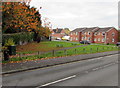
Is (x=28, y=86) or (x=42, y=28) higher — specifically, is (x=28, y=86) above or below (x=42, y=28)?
below

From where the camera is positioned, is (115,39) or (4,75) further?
(115,39)

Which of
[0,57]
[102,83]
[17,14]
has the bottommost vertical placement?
[102,83]

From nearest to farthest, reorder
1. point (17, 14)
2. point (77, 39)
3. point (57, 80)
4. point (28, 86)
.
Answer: point (28, 86)
point (57, 80)
point (17, 14)
point (77, 39)

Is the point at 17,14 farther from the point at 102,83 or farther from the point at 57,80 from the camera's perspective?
the point at 102,83

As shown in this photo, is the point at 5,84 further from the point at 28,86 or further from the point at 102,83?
the point at 102,83

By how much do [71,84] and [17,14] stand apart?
9.08 m

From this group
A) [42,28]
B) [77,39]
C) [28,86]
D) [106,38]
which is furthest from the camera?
[77,39]

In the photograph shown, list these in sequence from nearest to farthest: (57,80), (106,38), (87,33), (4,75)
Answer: (57,80), (4,75), (106,38), (87,33)

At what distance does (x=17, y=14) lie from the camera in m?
12.1

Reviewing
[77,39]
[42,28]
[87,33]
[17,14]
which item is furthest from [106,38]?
[17,14]

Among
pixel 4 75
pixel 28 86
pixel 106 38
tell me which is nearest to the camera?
pixel 28 86

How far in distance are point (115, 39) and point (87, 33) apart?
515 inches

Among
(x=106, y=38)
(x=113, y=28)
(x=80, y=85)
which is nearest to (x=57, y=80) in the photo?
(x=80, y=85)

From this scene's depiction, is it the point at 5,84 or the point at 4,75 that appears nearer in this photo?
the point at 5,84
